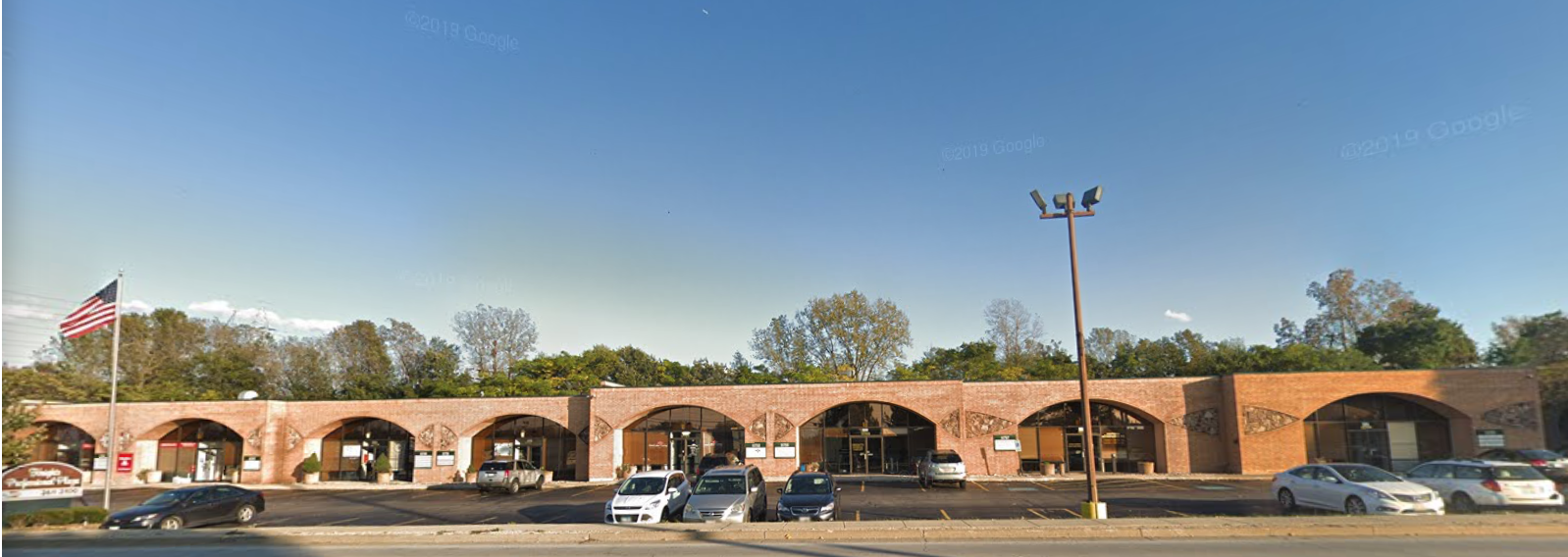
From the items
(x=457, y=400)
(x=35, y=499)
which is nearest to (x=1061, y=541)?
(x=35, y=499)

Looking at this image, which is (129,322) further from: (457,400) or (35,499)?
(35,499)

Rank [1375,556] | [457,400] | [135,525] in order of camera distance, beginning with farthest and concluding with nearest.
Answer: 1. [457,400]
2. [135,525]
3. [1375,556]

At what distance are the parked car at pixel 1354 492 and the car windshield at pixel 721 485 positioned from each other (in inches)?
553

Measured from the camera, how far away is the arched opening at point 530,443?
133 ft

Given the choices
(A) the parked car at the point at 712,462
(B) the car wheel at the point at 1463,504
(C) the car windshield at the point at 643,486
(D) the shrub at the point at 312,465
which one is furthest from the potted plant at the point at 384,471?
(B) the car wheel at the point at 1463,504

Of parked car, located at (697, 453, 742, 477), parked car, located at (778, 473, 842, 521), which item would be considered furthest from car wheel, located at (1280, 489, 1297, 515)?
parked car, located at (697, 453, 742, 477)

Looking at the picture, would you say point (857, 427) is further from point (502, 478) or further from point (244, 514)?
point (244, 514)

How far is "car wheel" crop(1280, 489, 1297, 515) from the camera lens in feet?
69.4

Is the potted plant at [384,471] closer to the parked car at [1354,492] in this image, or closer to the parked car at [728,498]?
the parked car at [728,498]

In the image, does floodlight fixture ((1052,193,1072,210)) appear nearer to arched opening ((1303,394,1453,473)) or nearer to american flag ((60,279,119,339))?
arched opening ((1303,394,1453,473))

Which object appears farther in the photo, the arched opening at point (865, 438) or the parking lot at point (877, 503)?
the arched opening at point (865, 438)

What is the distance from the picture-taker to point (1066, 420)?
123 feet

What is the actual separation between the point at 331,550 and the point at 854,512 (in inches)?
498

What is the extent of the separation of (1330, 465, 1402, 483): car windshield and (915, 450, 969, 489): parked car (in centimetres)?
1270
